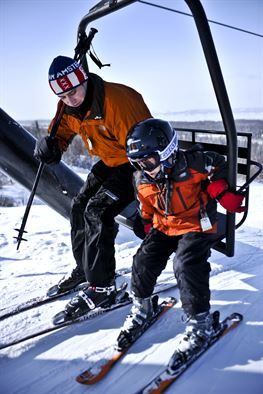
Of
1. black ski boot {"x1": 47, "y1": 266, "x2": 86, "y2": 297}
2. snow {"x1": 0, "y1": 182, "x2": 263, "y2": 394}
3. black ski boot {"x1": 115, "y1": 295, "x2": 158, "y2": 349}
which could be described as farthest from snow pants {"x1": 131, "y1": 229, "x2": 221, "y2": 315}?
black ski boot {"x1": 47, "y1": 266, "x2": 86, "y2": 297}

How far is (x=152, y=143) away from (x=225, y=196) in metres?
0.62

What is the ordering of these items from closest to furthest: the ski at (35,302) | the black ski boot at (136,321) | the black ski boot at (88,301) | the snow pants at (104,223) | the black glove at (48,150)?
the black ski boot at (136,321)
the snow pants at (104,223)
the black ski boot at (88,301)
the ski at (35,302)
the black glove at (48,150)

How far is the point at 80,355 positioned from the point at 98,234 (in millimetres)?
905

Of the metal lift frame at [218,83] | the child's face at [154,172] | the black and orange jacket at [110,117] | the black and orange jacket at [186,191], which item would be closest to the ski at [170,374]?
the metal lift frame at [218,83]

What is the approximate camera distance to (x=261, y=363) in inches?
92.8

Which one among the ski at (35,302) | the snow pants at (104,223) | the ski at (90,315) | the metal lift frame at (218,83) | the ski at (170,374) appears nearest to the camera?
the ski at (170,374)

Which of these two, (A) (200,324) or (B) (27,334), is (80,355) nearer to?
(B) (27,334)

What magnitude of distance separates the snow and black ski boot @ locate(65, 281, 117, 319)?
0.11 meters

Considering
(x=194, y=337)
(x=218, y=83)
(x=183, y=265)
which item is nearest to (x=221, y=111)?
(x=218, y=83)

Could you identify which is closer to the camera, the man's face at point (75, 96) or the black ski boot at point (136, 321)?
the black ski boot at point (136, 321)

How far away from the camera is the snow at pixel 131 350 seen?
2277 millimetres

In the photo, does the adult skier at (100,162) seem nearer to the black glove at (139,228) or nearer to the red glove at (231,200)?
the black glove at (139,228)

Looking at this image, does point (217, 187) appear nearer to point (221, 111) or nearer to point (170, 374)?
point (221, 111)

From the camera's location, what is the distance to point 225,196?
2.43 metres
